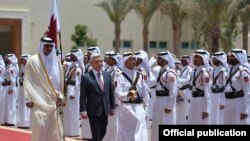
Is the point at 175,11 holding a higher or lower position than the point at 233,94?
higher

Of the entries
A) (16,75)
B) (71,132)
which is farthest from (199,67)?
(16,75)

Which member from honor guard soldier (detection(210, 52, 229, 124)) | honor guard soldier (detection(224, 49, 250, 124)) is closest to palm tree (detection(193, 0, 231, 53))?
honor guard soldier (detection(210, 52, 229, 124))

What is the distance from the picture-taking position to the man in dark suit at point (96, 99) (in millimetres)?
10125

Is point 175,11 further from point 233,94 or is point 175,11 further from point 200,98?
point 233,94

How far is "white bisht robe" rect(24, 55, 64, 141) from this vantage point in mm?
10109

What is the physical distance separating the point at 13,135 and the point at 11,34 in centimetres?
3064

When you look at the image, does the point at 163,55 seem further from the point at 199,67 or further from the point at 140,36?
the point at 140,36

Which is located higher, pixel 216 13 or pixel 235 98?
pixel 216 13

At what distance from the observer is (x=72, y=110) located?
15711 mm

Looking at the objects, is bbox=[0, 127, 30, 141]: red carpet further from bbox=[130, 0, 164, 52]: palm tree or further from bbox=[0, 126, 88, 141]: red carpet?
bbox=[130, 0, 164, 52]: palm tree

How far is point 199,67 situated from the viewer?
12414 mm

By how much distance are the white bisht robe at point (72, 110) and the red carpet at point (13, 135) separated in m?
1.00

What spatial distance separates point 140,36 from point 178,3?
10.2m

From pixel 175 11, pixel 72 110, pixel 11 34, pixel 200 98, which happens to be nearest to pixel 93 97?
pixel 200 98
